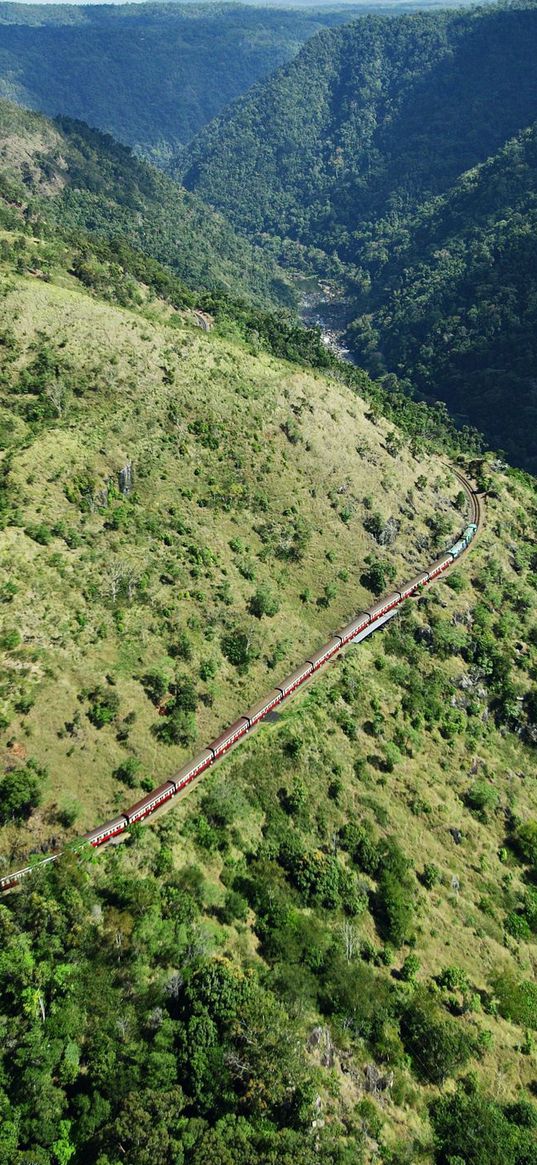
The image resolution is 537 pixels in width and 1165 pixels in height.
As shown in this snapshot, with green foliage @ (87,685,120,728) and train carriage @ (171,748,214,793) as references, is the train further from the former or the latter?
green foliage @ (87,685,120,728)

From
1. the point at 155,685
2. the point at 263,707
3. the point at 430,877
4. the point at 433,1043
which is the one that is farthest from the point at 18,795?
the point at 430,877

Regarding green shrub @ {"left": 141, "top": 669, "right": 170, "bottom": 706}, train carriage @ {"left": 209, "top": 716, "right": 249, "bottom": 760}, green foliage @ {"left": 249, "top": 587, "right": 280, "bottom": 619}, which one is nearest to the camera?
train carriage @ {"left": 209, "top": 716, "right": 249, "bottom": 760}

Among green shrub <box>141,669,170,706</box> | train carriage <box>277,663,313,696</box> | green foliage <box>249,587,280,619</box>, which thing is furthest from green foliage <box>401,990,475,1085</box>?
green foliage <box>249,587,280,619</box>

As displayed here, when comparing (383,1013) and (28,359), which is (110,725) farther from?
(28,359)

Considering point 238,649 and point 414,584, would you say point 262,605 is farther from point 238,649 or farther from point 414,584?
point 414,584

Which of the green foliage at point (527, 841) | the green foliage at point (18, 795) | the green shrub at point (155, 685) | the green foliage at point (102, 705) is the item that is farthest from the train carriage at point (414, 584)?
the green foliage at point (18, 795)

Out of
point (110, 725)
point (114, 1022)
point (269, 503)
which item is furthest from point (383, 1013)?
point (269, 503)
